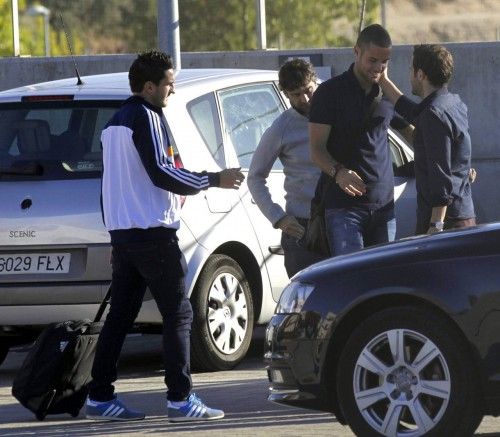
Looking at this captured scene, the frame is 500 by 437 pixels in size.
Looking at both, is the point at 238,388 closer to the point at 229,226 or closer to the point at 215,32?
the point at 229,226

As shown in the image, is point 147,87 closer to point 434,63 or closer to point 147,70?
point 147,70

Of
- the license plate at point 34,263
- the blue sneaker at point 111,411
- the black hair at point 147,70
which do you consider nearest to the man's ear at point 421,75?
the black hair at point 147,70

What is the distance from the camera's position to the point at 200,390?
9.30 m

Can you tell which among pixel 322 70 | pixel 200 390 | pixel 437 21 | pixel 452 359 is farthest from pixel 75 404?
pixel 437 21

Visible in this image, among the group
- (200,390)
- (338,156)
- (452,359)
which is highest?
(338,156)

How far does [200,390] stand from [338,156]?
1609 millimetres

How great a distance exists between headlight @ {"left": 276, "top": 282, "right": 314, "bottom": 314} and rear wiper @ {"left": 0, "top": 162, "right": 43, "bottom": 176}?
2.70 meters

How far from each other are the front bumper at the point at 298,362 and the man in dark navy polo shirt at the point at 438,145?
1.17m

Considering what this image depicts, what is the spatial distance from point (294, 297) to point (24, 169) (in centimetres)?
290

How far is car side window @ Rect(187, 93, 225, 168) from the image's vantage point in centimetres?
1011

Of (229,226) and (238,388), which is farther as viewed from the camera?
(229,226)

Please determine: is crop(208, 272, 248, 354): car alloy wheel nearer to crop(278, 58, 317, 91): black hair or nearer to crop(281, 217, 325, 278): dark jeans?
crop(281, 217, 325, 278): dark jeans

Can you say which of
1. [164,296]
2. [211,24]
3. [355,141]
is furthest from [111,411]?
[211,24]

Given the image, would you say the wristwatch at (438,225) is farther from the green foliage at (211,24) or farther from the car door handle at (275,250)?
the green foliage at (211,24)
